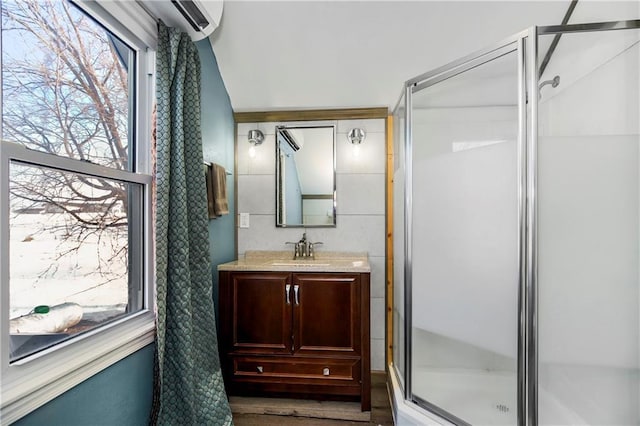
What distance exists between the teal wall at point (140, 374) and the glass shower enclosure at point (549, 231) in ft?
4.58

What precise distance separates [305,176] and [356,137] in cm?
48

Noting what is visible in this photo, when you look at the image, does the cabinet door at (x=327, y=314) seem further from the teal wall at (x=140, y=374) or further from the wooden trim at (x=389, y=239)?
the teal wall at (x=140, y=374)

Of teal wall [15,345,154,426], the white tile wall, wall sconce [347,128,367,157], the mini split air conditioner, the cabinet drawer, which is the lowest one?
the cabinet drawer

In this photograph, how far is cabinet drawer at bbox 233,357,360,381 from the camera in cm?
193

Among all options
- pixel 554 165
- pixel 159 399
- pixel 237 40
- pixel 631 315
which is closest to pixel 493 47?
→ pixel 554 165

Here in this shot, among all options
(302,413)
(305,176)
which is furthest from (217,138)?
(302,413)

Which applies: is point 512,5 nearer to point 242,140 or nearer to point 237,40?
point 237,40

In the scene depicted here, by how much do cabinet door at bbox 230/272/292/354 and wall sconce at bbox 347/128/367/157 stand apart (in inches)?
42.4

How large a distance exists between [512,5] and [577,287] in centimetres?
155

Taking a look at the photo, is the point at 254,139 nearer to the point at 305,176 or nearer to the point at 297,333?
the point at 305,176

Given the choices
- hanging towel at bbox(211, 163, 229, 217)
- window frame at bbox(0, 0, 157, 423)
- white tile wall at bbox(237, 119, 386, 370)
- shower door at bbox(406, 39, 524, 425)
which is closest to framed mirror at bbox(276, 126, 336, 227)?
white tile wall at bbox(237, 119, 386, 370)

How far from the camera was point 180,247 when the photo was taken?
1.48m

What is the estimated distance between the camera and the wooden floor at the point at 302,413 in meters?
1.86

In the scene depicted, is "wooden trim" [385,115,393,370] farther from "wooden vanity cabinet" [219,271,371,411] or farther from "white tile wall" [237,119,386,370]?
"wooden vanity cabinet" [219,271,371,411]
